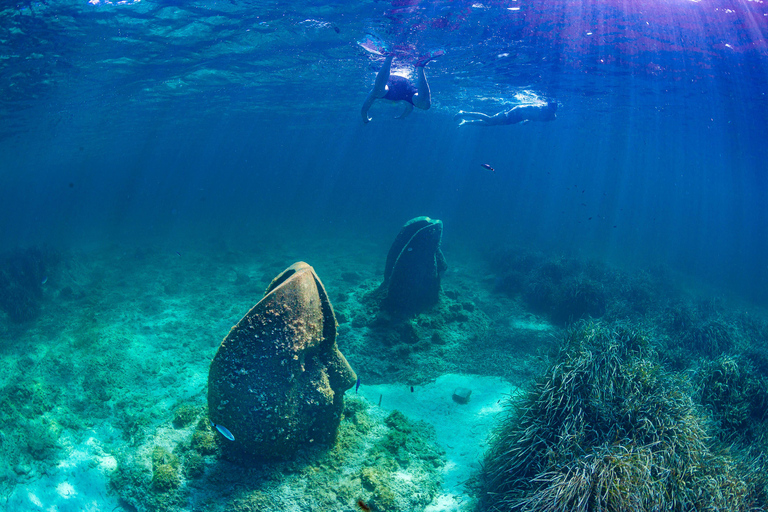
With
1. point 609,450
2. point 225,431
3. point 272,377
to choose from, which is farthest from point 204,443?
point 609,450

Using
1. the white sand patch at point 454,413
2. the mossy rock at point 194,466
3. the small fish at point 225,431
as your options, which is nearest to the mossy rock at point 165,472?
the mossy rock at point 194,466

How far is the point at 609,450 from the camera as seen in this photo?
4402 mm

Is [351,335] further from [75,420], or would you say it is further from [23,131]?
[23,131]

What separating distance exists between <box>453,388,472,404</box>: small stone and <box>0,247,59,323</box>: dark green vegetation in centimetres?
1500

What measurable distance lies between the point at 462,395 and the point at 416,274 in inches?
167

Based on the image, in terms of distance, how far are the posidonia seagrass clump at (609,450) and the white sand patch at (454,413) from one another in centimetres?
58

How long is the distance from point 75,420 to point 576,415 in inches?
374

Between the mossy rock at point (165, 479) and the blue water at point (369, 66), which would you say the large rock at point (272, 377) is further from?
the blue water at point (369, 66)

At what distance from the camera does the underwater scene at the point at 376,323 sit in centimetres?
497

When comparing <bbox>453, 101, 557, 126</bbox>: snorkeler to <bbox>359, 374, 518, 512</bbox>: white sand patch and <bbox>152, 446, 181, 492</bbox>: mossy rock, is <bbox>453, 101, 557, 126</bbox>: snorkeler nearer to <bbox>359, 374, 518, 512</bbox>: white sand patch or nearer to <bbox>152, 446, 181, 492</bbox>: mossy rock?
<bbox>359, 374, 518, 512</bbox>: white sand patch

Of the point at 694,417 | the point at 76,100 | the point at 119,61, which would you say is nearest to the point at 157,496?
the point at 694,417

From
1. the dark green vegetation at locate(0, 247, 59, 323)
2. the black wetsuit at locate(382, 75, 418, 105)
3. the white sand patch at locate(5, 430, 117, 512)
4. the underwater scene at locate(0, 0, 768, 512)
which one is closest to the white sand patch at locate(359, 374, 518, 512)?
the underwater scene at locate(0, 0, 768, 512)

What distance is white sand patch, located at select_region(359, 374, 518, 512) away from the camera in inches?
224

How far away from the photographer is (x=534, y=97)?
24.0m
